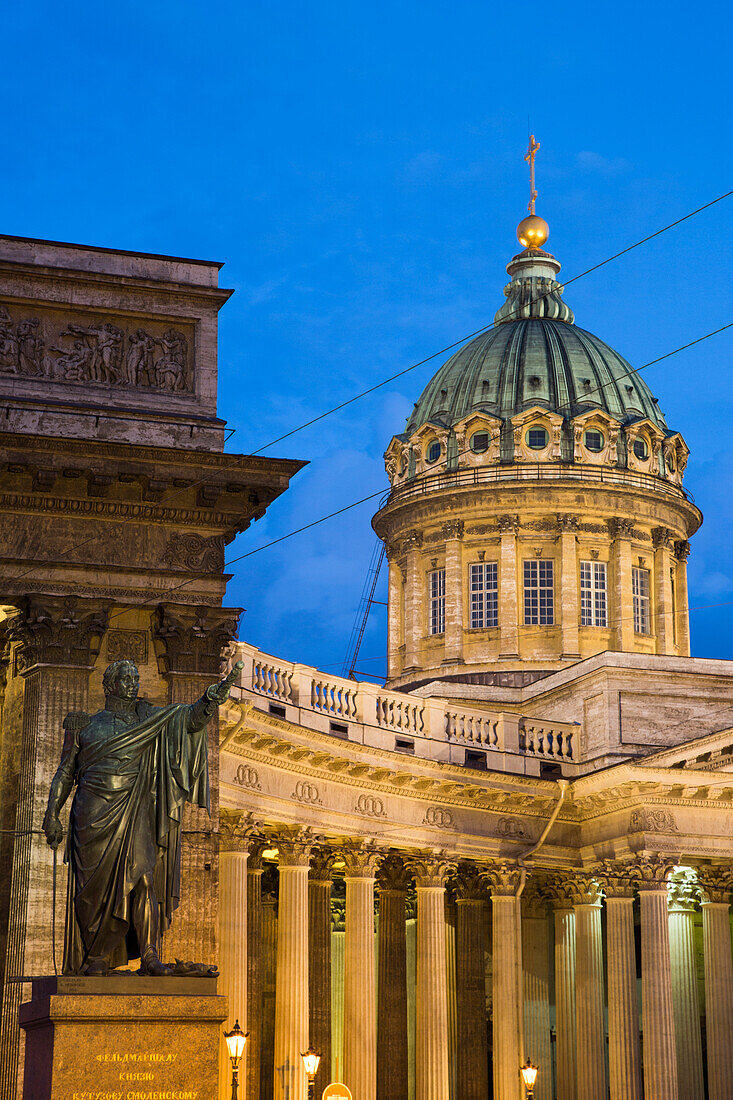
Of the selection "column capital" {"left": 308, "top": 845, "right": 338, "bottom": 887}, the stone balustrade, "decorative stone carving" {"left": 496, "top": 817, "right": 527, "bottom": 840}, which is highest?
the stone balustrade

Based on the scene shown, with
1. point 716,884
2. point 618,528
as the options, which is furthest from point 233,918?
point 618,528

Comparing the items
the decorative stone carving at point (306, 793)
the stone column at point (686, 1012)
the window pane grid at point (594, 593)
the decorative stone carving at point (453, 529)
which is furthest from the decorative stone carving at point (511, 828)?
the decorative stone carving at point (453, 529)

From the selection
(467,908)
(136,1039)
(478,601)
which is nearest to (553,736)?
(467,908)

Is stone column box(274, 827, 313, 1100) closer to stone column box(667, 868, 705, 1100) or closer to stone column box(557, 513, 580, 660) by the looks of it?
stone column box(667, 868, 705, 1100)

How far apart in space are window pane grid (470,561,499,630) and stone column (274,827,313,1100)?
2519 centimetres

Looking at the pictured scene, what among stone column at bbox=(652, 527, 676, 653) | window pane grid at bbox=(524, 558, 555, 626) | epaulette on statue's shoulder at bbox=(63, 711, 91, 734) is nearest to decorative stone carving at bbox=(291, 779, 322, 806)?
epaulette on statue's shoulder at bbox=(63, 711, 91, 734)

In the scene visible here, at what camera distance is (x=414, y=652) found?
64375mm

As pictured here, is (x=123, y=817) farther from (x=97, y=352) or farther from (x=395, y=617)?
(x=395, y=617)

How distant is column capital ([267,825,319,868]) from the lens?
126 feet

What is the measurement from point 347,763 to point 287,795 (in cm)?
181

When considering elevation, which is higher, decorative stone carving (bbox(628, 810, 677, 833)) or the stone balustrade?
the stone balustrade

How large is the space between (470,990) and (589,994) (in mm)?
3494

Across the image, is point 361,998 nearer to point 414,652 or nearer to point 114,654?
point 114,654

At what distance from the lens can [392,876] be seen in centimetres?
4619
